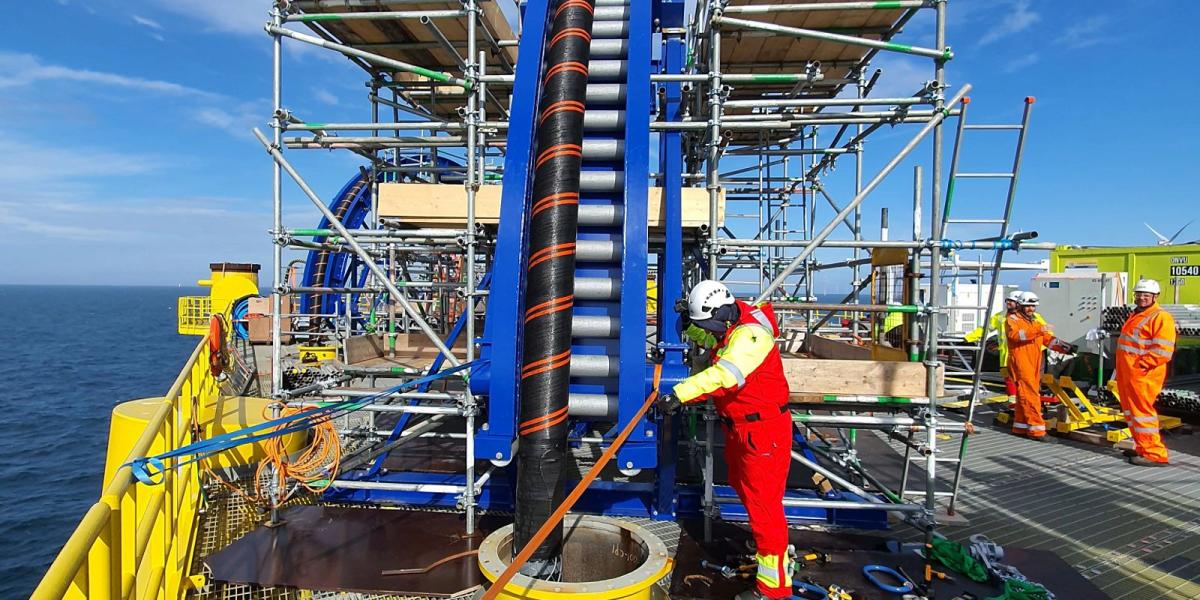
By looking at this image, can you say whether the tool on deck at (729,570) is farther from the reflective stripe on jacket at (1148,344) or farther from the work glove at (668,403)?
the reflective stripe on jacket at (1148,344)

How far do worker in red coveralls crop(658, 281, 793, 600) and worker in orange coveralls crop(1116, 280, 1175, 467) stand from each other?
22.7 feet

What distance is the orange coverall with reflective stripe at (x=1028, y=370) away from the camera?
9.49 meters

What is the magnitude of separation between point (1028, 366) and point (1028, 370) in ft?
0.20

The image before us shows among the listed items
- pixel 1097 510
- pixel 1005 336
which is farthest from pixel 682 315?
pixel 1005 336

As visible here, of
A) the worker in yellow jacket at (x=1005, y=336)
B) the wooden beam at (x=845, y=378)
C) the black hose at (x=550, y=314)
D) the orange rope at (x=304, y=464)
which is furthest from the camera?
the worker in yellow jacket at (x=1005, y=336)

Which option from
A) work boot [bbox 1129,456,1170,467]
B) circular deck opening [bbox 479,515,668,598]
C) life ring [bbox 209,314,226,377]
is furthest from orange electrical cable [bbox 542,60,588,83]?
work boot [bbox 1129,456,1170,467]

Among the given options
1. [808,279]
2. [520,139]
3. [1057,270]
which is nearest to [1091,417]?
[808,279]

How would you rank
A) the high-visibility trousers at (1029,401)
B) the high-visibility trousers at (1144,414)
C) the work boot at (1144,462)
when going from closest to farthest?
1. the work boot at (1144,462)
2. the high-visibility trousers at (1144,414)
3. the high-visibility trousers at (1029,401)

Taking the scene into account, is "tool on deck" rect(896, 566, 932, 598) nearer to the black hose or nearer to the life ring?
the black hose

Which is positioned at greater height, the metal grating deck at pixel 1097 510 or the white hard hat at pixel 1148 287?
the white hard hat at pixel 1148 287

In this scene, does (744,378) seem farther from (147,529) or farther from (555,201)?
(147,529)

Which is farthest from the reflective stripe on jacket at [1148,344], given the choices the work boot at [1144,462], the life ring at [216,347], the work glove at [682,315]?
the life ring at [216,347]

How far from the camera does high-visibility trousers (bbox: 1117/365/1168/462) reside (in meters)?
8.09

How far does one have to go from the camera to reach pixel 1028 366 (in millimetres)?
9500
